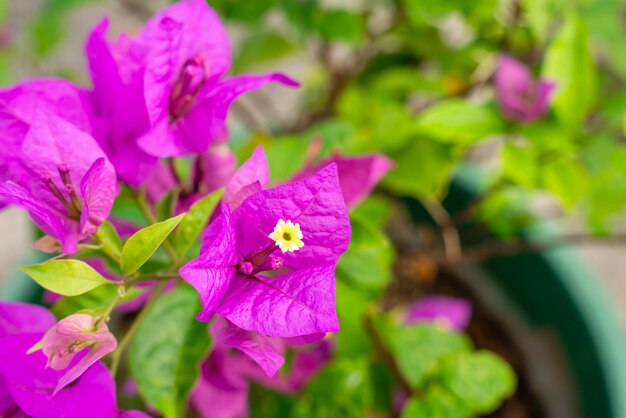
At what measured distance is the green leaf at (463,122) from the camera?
0.69 m

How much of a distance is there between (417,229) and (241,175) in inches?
33.1

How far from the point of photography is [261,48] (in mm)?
991

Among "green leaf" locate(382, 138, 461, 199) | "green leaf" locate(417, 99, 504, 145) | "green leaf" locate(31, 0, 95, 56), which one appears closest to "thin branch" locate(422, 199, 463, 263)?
"green leaf" locate(382, 138, 461, 199)

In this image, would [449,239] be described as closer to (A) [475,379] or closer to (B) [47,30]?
(A) [475,379]

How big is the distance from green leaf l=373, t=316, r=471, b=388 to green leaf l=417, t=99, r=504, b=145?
24cm

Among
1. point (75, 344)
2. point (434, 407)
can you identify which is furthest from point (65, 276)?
point (434, 407)

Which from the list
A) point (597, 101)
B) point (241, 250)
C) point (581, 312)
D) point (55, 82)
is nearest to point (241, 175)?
point (241, 250)

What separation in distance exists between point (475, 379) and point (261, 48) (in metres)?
0.55

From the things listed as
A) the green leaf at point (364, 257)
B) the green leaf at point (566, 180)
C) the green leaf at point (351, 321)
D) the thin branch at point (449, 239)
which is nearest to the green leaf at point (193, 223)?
the green leaf at point (364, 257)

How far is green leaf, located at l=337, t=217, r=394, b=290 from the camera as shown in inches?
22.8

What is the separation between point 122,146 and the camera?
0.51m

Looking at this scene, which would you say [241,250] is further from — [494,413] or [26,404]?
[494,413]

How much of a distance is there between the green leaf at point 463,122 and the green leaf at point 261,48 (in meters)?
0.34

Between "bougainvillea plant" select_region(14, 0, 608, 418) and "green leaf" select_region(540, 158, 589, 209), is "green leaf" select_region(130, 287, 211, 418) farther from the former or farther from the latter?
"green leaf" select_region(540, 158, 589, 209)
